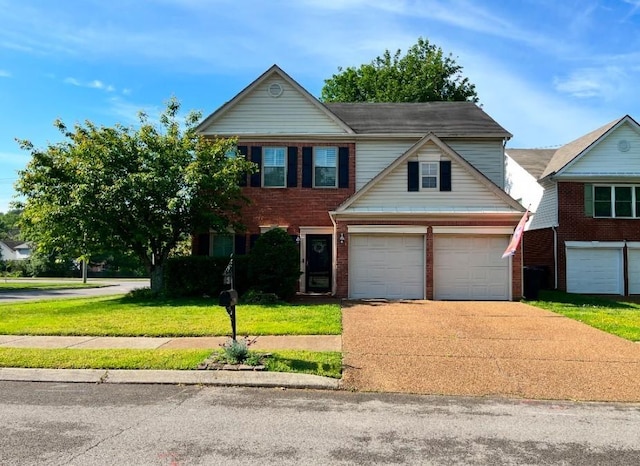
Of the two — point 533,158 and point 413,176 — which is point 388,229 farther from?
point 533,158

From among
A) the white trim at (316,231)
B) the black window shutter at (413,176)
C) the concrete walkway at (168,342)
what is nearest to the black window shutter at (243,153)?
the white trim at (316,231)

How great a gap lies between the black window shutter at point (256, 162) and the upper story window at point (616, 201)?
45.6ft

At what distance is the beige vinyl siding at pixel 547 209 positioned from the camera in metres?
20.4

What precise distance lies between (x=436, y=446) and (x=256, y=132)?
16.0 meters

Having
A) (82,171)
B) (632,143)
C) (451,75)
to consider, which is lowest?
(82,171)

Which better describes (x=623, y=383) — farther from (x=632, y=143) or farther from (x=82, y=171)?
(x=632, y=143)

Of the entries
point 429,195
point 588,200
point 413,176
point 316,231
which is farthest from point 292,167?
point 588,200

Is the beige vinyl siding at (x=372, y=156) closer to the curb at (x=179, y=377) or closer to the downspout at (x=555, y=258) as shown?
the downspout at (x=555, y=258)

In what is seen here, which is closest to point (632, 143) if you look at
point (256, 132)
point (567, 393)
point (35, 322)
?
point (256, 132)

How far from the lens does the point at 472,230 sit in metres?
16.0

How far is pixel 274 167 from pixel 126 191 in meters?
5.83

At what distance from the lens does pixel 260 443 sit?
186 inches

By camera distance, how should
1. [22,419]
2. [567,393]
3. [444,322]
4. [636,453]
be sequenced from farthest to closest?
1. [444,322]
2. [567,393]
3. [22,419]
4. [636,453]

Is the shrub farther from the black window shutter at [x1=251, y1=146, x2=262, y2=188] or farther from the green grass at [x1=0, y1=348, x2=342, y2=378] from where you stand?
the green grass at [x1=0, y1=348, x2=342, y2=378]
